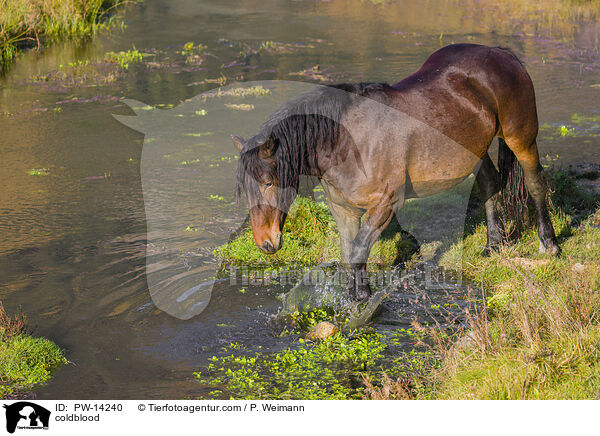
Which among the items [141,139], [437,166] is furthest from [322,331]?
[141,139]

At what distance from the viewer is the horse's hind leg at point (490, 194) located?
6715 mm

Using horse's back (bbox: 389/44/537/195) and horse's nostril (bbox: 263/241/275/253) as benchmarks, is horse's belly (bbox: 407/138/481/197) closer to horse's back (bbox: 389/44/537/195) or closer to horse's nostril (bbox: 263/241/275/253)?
horse's back (bbox: 389/44/537/195)

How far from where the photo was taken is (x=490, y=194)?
681 centimetres

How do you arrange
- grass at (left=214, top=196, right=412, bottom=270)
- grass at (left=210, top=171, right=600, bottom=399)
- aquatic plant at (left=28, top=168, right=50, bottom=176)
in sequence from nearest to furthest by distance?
grass at (left=210, top=171, right=600, bottom=399) → grass at (left=214, top=196, right=412, bottom=270) → aquatic plant at (left=28, top=168, right=50, bottom=176)

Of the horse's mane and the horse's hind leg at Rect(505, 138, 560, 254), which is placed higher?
the horse's mane

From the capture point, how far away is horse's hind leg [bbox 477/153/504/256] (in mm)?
6715

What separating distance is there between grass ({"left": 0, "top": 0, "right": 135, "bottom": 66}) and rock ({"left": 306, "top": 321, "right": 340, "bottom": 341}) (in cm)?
1240

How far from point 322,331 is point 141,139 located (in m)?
6.60

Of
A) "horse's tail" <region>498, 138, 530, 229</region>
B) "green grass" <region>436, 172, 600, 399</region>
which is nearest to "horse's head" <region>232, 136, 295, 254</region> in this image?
"green grass" <region>436, 172, 600, 399</region>

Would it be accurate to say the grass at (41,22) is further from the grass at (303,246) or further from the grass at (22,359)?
the grass at (22,359)

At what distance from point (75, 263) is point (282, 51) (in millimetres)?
10939
